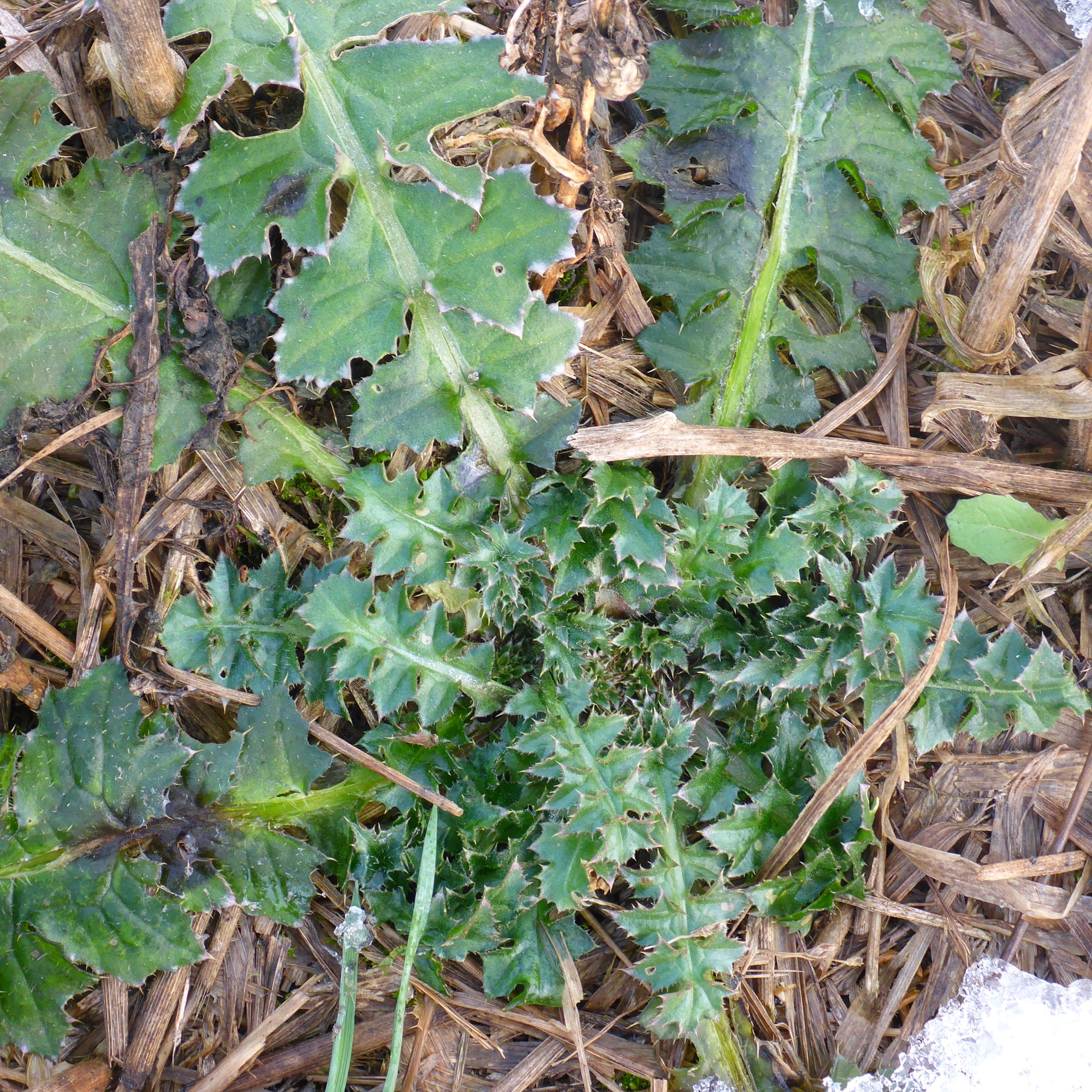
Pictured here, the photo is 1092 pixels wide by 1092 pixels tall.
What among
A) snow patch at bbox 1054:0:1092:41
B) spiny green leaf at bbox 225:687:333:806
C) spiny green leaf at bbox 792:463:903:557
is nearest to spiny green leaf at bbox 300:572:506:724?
spiny green leaf at bbox 225:687:333:806

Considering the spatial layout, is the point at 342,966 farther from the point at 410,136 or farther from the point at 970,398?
the point at 970,398

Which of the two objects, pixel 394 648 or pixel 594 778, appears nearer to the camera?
pixel 594 778

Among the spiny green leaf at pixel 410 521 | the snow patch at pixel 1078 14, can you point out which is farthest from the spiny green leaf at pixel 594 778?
the snow patch at pixel 1078 14

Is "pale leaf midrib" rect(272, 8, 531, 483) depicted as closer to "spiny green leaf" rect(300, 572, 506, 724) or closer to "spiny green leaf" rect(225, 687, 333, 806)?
"spiny green leaf" rect(300, 572, 506, 724)

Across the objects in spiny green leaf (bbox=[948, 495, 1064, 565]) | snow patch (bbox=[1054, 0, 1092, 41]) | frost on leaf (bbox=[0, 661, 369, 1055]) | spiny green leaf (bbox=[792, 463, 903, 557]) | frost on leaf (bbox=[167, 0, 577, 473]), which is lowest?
spiny green leaf (bbox=[948, 495, 1064, 565])

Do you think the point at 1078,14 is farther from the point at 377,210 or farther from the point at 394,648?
the point at 394,648

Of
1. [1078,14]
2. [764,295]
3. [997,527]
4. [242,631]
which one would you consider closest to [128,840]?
[242,631]

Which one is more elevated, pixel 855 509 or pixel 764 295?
pixel 764 295
